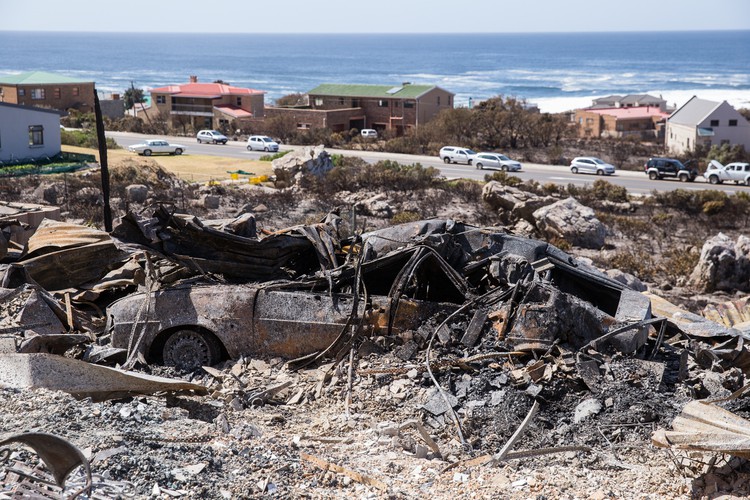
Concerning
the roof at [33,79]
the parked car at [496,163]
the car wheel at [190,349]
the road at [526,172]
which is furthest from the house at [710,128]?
the car wheel at [190,349]

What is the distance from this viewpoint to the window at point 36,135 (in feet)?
137

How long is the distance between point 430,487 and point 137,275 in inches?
224

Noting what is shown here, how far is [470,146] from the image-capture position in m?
54.4

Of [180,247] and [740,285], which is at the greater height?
[180,247]

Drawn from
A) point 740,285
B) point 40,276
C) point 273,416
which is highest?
point 40,276

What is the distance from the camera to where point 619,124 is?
231ft

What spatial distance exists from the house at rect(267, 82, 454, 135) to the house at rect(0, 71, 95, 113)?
1627 centimetres

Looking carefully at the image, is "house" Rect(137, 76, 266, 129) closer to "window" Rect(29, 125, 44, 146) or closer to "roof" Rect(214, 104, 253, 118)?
"roof" Rect(214, 104, 253, 118)

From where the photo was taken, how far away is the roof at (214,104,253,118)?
65.8 metres

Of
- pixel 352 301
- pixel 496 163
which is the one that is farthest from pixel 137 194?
pixel 352 301

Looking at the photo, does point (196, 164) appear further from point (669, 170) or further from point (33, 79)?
point (33, 79)

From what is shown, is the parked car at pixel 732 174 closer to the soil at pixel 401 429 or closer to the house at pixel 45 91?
the soil at pixel 401 429

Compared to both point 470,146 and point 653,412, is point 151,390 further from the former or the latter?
point 470,146

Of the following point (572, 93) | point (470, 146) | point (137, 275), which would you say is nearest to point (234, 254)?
point (137, 275)
